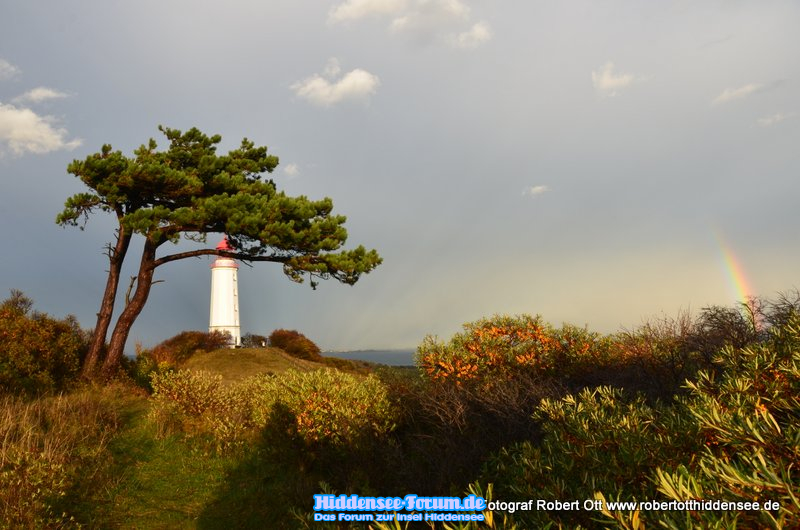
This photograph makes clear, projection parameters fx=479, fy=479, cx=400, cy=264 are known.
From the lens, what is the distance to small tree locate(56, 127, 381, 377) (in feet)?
57.1

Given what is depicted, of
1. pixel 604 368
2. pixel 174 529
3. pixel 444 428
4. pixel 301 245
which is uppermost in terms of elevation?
pixel 301 245

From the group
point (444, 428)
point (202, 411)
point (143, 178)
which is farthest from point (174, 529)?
point (143, 178)

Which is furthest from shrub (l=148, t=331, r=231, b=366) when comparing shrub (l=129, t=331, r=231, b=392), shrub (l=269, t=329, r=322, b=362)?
shrub (l=269, t=329, r=322, b=362)

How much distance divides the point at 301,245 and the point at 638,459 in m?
17.1

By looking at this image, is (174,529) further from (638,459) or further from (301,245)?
(301,245)

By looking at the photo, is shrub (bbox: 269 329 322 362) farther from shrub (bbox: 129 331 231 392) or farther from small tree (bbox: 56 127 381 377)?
small tree (bbox: 56 127 381 377)

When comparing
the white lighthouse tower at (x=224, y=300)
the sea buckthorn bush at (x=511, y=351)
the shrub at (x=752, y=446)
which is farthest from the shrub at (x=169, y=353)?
the shrub at (x=752, y=446)

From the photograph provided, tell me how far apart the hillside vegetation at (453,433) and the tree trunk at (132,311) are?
4.34m

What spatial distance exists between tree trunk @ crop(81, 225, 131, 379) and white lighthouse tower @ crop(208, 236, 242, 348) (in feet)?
51.7

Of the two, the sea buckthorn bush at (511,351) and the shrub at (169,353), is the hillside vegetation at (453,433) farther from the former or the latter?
the shrub at (169,353)

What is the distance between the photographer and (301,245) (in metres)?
19.1

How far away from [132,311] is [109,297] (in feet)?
3.60

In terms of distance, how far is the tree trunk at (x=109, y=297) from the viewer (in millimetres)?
18562

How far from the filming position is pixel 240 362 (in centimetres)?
2323
